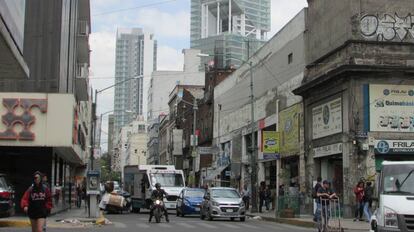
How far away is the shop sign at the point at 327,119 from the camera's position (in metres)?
30.7

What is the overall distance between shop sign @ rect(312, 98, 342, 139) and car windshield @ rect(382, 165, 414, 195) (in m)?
16.9

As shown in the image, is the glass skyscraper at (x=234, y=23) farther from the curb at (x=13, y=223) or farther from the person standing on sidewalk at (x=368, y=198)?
the curb at (x=13, y=223)

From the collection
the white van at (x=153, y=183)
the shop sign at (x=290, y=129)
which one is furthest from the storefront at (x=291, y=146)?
the white van at (x=153, y=183)

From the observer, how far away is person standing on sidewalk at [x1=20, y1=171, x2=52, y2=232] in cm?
1377

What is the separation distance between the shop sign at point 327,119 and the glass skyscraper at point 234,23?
1088 inches

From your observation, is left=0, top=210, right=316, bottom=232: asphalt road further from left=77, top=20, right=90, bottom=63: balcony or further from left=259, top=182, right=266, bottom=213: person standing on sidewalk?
left=77, top=20, right=90, bottom=63: balcony

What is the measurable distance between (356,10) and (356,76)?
130 inches

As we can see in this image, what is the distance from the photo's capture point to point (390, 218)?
12.1 metres

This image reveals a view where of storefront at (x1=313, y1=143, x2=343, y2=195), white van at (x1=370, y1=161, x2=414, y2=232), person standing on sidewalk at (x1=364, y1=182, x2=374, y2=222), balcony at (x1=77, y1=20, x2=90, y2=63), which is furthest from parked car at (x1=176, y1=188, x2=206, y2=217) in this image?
white van at (x1=370, y1=161, x2=414, y2=232)

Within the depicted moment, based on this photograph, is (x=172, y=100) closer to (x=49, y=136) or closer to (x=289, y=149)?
(x=289, y=149)

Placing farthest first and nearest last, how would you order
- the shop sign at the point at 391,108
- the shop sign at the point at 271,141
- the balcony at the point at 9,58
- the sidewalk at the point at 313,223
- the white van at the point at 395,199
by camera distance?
the shop sign at the point at 271,141, the shop sign at the point at 391,108, the sidewalk at the point at 313,223, the balcony at the point at 9,58, the white van at the point at 395,199

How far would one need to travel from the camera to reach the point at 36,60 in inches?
1259

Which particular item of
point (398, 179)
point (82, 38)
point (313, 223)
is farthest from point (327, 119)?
point (82, 38)

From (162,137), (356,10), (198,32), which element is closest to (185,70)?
(162,137)
